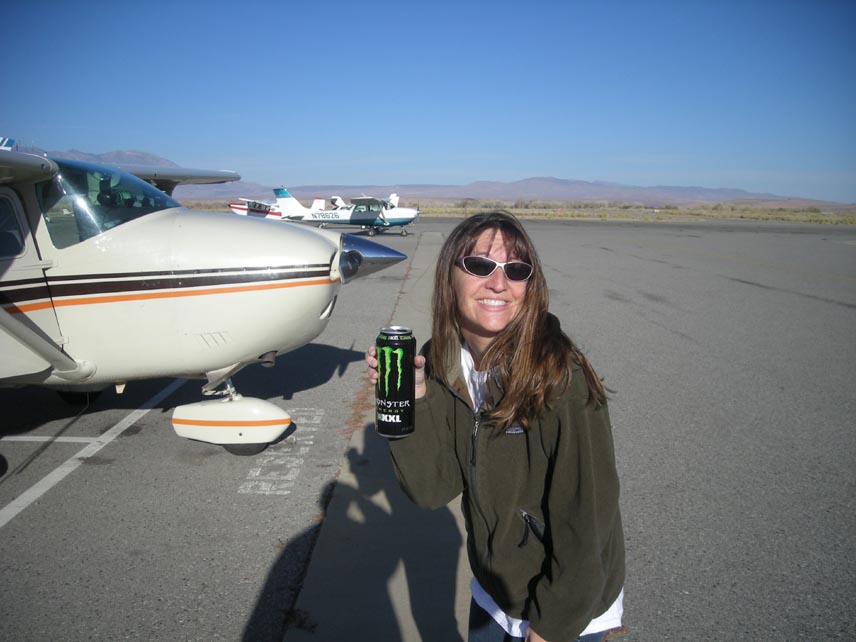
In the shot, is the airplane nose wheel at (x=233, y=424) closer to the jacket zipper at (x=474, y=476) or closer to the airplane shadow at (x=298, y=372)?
the airplane shadow at (x=298, y=372)

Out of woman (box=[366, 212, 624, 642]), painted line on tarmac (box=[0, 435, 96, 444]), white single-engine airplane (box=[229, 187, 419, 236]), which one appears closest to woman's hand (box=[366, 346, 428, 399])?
woman (box=[366, 212, 624, 642])

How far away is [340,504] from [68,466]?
2.03 m

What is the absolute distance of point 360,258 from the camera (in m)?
3.92

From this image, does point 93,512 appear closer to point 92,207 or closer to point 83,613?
point 83,613

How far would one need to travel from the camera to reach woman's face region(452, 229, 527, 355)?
1.53 meters

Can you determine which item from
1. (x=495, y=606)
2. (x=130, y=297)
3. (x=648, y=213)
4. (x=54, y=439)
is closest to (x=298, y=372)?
(x=54, y=439)

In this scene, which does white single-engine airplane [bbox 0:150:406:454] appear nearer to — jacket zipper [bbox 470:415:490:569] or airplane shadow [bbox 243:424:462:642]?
airplane shadow [bbox 243:424:462:642]

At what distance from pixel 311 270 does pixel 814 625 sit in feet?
10.5

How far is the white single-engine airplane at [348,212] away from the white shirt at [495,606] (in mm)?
26614

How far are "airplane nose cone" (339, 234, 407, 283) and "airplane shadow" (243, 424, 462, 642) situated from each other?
149 centimetres

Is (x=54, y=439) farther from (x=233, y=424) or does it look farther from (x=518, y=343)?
(x=518, y=343)

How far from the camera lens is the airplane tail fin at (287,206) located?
34438 millimetres

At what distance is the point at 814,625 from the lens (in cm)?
230

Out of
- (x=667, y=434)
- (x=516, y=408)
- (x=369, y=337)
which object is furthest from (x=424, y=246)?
(x=516, y=408)
